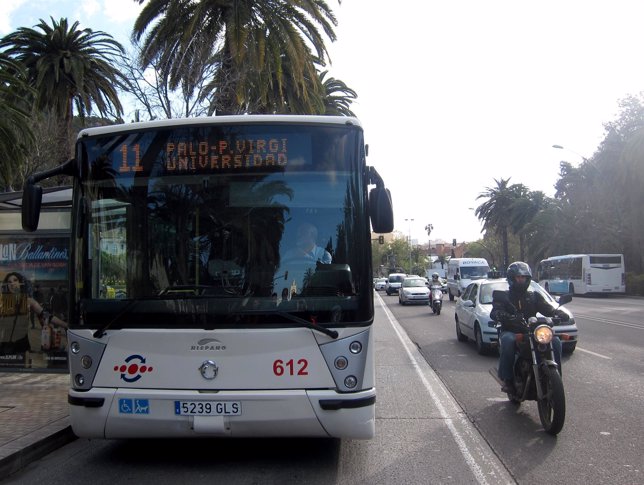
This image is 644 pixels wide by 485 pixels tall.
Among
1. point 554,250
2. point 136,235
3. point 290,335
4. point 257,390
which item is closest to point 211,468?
point 257,390

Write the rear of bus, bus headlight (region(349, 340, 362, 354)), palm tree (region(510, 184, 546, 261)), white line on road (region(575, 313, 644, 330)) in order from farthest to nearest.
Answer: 1. palm tree (region(510, 184, 546, 261))
2. the rear of bus
3. white line on road (region(575, 313, 644, 330))
4. bus headlight (region(349, 340, 362, 354))

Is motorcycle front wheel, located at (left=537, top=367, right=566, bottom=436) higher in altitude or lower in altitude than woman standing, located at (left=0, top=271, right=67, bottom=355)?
lower

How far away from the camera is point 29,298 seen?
8.88m

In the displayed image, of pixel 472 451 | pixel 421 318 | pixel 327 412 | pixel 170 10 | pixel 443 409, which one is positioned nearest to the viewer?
pixel 327 412

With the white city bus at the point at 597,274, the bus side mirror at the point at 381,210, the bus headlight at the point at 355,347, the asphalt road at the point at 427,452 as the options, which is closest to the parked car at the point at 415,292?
the white city bus at the point at 597,274

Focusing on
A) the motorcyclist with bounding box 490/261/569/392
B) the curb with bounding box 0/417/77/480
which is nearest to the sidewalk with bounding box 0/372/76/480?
the curb with bounding box 0/417/77/480

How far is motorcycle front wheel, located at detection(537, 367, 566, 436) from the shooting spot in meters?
5.81

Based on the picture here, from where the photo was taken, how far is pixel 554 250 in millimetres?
57844

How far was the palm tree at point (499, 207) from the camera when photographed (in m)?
72.9

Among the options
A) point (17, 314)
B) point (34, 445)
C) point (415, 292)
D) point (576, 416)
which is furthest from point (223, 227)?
point (415, 292)

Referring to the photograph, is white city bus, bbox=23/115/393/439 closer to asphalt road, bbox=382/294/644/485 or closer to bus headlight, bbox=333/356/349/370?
bus headlight, bbox=333/356/349/370

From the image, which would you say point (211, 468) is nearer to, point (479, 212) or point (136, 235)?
point (136, 235)

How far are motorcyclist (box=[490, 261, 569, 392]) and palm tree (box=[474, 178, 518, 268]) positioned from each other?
223 ft

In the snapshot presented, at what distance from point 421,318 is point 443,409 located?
15.0m
